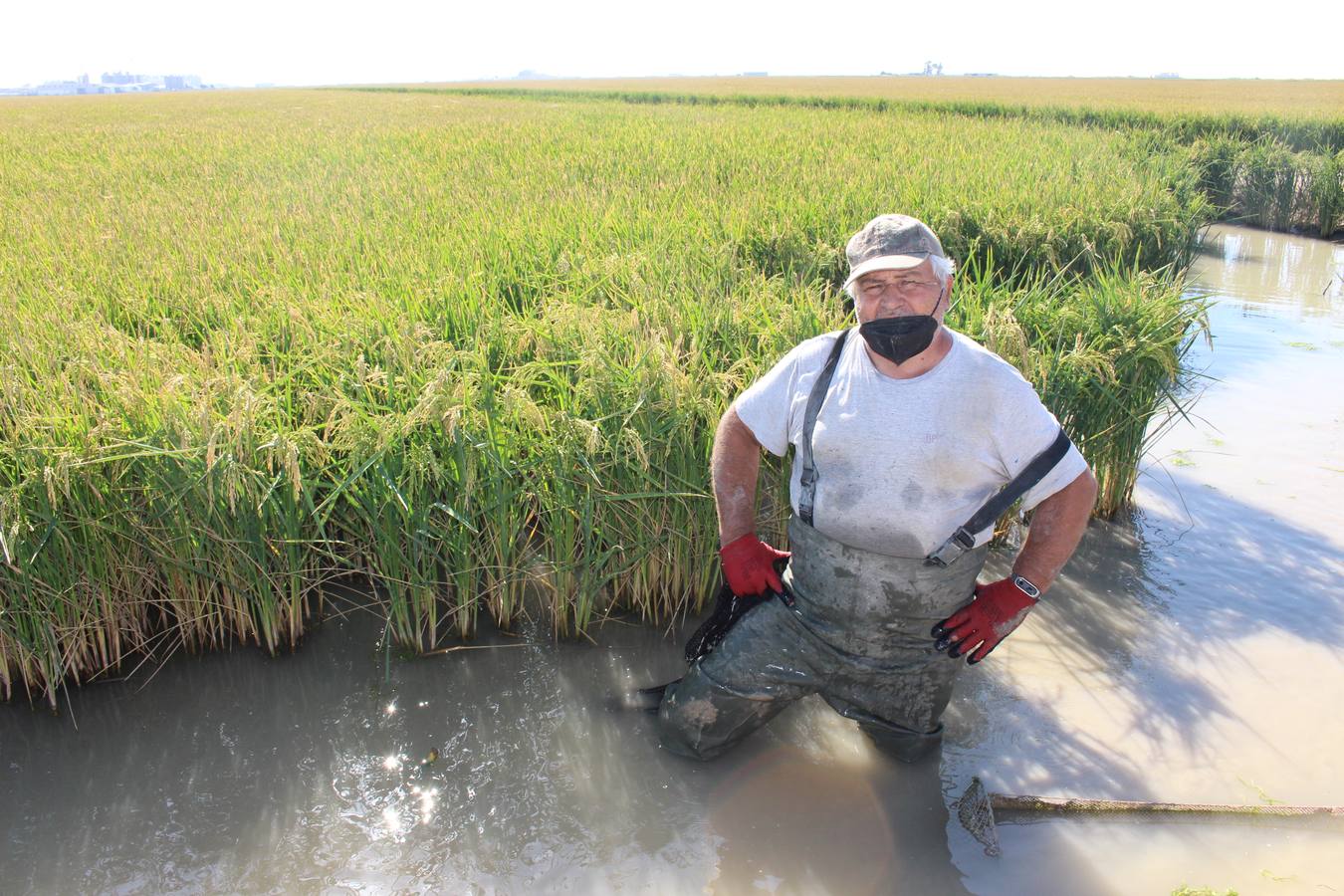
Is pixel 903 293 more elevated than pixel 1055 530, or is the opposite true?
pixel 903 293

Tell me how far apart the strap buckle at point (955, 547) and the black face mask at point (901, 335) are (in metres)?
0.43

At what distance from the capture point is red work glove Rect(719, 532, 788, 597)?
2.45m

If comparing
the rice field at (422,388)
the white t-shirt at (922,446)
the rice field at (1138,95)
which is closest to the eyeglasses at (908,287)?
the white t-shirt at (922,446)

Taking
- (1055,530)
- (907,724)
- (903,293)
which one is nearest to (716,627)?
(907,724)

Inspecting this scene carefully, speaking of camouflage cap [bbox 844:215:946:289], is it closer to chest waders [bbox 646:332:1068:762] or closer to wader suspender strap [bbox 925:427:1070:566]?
chest waders [bbox 646:332:1068:762]

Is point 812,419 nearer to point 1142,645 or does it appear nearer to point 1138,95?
point 1142,645

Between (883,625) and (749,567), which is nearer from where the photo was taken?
(883,625)

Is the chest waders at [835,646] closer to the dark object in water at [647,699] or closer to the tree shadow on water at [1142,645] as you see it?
the dark object in water at [647,699]

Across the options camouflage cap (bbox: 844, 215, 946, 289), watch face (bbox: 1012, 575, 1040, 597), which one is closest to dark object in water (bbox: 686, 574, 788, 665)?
watch face (bbox: 1012, 575, 1040, 597)

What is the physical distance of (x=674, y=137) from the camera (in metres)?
13.2

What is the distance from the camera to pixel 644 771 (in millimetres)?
2527

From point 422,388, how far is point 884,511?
62.4 inches

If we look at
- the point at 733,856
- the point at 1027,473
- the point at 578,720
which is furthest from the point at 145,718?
the point at 1027,473

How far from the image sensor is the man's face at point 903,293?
216 centimetres
